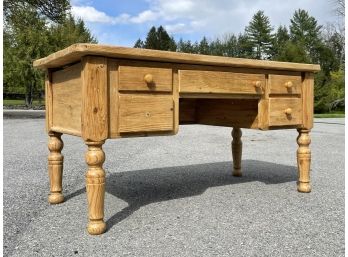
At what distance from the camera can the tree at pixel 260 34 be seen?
123 feet

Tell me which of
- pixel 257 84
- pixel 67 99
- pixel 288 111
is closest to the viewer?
pixel 67 99

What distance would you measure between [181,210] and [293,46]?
1068 inches

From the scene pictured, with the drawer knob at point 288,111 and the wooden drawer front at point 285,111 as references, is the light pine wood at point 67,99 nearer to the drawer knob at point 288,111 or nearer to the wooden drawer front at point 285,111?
the wooden drawer front at point 285,111

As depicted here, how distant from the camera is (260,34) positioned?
38000 millimetres

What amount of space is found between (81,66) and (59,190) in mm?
1043

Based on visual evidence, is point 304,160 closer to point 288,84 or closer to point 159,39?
point 288,84

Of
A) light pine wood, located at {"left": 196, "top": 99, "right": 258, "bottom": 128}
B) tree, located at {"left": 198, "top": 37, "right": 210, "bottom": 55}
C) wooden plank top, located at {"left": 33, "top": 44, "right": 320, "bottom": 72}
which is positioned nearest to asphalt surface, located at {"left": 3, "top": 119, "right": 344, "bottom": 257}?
light pine wood, located at {"left": 196, "top": 99, "right": 258, "bottom": 128}

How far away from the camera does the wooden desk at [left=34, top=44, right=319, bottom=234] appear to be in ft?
6.63

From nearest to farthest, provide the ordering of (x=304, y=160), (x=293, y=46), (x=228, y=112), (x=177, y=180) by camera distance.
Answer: (x=304, y=160), (x=228, y=112), (x=177, y=180), (x=293, y=46)

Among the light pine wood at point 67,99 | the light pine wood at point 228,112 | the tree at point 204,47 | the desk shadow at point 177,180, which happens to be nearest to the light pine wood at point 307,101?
the light pine wood at point 228,112

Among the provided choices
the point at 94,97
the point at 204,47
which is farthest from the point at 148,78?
the point at 204,47

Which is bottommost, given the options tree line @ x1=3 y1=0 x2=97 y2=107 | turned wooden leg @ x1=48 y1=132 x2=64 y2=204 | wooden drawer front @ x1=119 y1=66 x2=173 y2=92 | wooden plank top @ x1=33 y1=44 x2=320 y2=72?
turned wooden leg @ x1=48 y1=132 x2=64 y2=204

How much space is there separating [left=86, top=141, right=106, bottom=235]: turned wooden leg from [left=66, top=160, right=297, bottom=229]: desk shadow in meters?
0.14

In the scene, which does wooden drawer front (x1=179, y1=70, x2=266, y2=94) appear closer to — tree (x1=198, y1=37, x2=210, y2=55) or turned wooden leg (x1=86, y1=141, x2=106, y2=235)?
turned wooden leg (x1=86, y1=141, x2=106, y2=235)
